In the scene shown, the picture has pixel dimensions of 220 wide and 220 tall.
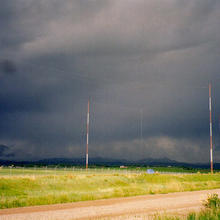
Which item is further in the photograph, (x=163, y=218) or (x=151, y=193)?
(x=151, y=193)

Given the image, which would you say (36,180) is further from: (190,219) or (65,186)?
(190,219)

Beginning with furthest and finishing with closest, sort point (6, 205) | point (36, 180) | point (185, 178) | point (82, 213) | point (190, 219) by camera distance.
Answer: point (185, 178), point (36, 180), point (6, 205), point (82, 213), point (190, 219)

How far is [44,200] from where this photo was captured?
79.6 ft

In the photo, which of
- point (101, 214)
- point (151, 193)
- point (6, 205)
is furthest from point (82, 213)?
point (151, 193)

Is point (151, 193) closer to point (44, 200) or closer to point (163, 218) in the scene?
point (44, 200)

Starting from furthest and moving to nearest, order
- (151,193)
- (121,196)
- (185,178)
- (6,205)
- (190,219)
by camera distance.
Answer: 1. (185,178)
2. (151,193)
3. (121,196)
4. (6,205)
5. (190,219)

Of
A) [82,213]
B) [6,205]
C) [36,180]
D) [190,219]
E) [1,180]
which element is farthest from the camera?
[36,180]

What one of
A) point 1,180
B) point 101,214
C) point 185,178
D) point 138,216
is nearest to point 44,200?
point 101,214

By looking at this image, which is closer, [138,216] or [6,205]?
[138,216]

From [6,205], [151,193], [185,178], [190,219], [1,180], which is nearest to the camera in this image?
[190,219]

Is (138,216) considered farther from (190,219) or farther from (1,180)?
(1,180)

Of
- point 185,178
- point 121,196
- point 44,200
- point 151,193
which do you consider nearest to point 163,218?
point 44,200

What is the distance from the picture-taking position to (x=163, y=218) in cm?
1462

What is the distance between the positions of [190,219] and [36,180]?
92.9 feet
